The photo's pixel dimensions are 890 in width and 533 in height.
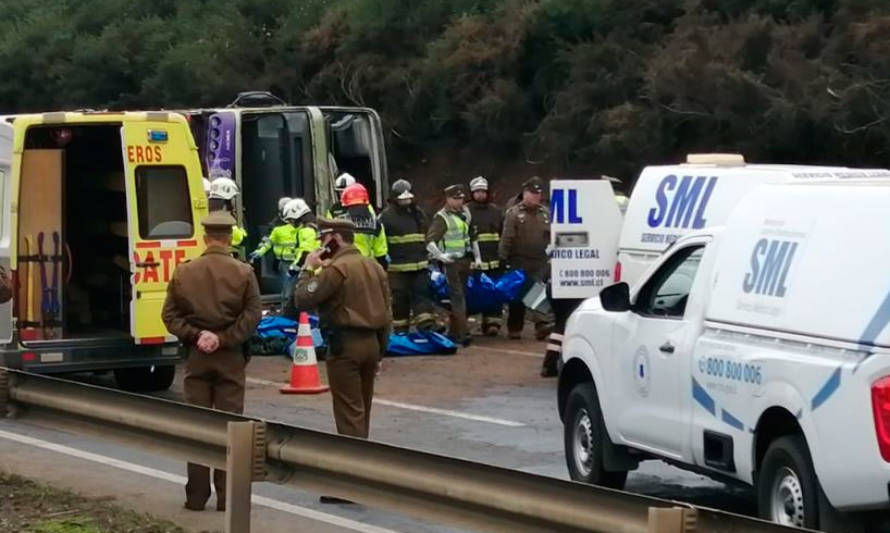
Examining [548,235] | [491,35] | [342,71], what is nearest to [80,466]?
[548,235]

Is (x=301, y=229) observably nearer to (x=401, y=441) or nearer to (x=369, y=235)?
(x=369, y=235)

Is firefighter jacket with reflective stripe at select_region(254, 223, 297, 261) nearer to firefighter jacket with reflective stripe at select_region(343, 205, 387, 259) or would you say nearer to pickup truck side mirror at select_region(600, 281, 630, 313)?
firefighter jacket with reflective stripe at select_region(343, 205, 387, 259)

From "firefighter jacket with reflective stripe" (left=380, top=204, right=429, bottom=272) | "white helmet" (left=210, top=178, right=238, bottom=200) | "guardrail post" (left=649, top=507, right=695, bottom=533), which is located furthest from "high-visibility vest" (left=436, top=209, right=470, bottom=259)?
"guardrail post" (left=649, top=507, right=695, bottom=533)

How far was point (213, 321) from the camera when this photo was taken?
10008mm

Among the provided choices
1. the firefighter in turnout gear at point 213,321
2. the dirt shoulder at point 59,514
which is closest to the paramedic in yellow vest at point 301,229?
the dirt shoulder at point 59,514

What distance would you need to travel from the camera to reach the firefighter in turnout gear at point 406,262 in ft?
60.2

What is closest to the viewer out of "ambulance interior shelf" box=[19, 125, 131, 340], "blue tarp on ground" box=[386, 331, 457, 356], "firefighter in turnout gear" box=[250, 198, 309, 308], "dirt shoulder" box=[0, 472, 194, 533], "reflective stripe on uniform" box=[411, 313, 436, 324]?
"dirt shoulder" box=[0, 472, 194, 533]

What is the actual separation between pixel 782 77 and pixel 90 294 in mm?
10871

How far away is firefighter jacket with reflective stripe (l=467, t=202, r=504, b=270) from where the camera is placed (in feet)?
64.0

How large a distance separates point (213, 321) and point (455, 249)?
9108 millimetres

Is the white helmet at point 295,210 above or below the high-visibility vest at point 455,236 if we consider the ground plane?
above

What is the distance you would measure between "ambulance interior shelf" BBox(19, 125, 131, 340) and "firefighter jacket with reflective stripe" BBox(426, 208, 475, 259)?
4.13 metres

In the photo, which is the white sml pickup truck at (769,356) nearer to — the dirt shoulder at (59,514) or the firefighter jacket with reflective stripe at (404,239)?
the dirt shoulder at (59,514)

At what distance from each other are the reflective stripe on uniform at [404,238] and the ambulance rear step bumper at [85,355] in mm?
4138
